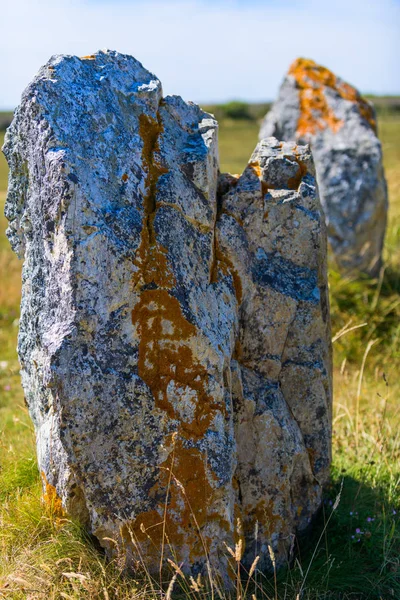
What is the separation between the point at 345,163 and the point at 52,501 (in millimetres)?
5848

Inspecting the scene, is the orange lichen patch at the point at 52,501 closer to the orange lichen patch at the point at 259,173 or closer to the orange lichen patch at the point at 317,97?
the orange lichen patch at the point at 259,173

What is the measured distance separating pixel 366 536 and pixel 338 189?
5.07m

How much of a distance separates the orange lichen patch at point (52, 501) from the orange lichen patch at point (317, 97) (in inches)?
240

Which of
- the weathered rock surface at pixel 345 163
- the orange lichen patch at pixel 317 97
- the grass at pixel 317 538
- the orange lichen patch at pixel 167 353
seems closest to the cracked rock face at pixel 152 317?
the orange lichen patch at pixel 167 353

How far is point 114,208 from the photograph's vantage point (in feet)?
8.58

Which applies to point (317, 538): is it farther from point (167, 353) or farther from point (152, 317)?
point (152, 317)

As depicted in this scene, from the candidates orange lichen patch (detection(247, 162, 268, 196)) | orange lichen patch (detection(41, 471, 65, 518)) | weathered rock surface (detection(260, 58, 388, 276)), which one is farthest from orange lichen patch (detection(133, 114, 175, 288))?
weathered rock surface (detection(260, 58, 388, 276))

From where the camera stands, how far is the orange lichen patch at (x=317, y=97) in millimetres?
7742

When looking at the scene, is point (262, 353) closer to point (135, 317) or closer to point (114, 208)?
point (135, 317)

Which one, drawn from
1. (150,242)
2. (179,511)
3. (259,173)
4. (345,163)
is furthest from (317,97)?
(179,511)

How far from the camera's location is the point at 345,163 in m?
7.42

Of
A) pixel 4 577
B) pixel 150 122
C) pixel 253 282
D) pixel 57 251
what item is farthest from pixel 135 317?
pixel 4 577

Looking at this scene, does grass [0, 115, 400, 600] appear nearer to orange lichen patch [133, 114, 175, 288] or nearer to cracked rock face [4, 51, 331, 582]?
cracked rock face [4, 51, 331, 582]

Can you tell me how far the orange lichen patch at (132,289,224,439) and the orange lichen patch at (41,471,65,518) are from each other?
0.76m
